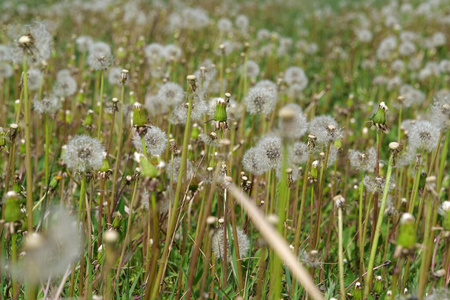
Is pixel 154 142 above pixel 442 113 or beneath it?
beneath

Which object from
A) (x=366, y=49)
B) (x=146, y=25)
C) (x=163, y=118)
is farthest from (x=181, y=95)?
(x=366, y=49)

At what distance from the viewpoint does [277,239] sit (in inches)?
37.1

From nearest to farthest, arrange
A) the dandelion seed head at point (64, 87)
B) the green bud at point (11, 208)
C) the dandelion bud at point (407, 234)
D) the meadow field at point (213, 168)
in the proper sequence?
the dandelion bud at point (407, 234), the green bud at point (11, 208), the meadow field at point (213, 168), the dandelion seed head at point (64, 87)

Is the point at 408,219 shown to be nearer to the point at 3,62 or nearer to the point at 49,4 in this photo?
the point at 3,62

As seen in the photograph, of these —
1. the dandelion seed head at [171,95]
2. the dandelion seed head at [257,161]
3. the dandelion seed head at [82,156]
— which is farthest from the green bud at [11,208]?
the dandelion seed head at [171,95]

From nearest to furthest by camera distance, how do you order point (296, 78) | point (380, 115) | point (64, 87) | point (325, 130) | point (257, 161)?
point (380, 115)
point (257, 161)
point (325, 130)
point (64, 87)
point (296, 78)

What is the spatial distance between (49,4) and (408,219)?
7.27 m

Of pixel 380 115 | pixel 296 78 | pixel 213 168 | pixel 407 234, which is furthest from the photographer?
pixel 296 78

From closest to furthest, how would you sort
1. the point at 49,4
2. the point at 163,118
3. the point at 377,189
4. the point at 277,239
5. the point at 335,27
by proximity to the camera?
the point at 277,239 → the point at 377,189 → the point at 163,118 → the point at 49,4 → the point at 335,27

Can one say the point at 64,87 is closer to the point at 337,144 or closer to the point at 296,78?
the point at 337,144

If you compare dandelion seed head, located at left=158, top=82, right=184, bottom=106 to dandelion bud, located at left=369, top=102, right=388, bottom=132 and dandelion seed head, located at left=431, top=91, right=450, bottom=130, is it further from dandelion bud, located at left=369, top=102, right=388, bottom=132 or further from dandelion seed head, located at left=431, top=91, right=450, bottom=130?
dandelion seed head, located at left=431, top=91, right=450, bottom=130

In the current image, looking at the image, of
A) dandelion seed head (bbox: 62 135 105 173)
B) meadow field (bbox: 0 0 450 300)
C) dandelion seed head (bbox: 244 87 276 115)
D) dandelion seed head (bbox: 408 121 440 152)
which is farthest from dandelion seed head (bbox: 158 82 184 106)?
dandelion seed head (bbox: 408 121 440 152)

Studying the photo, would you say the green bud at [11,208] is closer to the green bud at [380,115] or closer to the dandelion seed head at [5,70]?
the green bud at [380,115]

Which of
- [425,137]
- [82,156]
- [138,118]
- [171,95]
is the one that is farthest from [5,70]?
[425,137]
